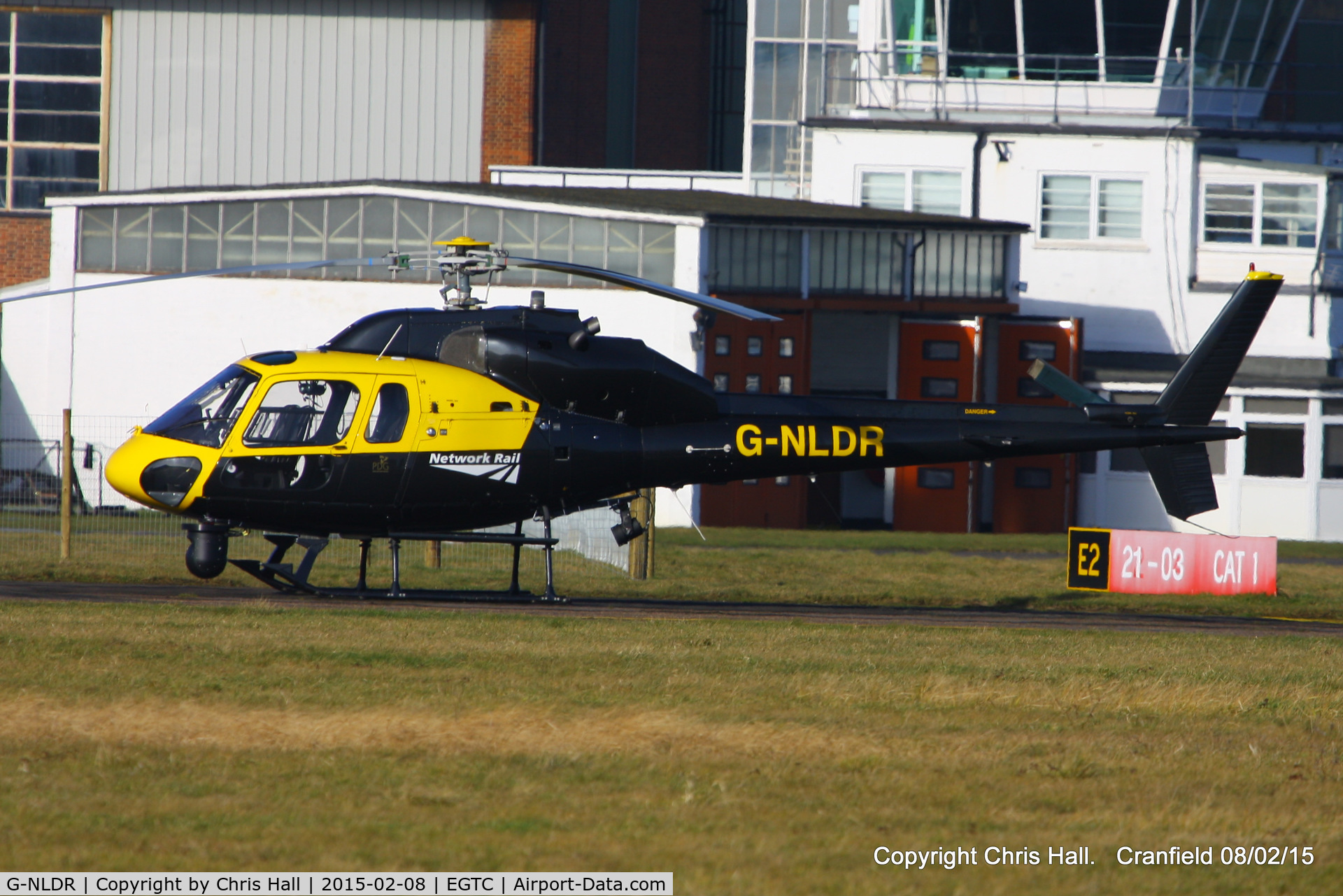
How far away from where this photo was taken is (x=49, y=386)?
103ft

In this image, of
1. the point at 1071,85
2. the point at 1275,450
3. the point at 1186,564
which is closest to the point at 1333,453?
the point at 1275,450

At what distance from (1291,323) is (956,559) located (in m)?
15.6

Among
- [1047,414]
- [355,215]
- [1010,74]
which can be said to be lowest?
[1047,414]

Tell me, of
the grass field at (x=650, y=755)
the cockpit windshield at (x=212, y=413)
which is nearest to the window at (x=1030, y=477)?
the grass field at (x=650, y=755)

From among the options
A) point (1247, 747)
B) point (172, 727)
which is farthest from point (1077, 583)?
point (172, 727)

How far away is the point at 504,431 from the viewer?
1595 centimetres

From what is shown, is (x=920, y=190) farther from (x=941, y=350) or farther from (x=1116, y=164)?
(x=941, y=350)

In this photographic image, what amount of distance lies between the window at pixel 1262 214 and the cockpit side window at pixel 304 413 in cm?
2670

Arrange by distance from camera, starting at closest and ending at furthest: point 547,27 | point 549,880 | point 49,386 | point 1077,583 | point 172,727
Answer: point 549,880 → point 172,727 → point 1077,583 → point 49,386 → point 547,27

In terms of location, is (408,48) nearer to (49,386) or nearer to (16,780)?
(49,386)

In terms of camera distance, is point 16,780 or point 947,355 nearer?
point 16,780

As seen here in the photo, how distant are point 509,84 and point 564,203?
44.2 feet

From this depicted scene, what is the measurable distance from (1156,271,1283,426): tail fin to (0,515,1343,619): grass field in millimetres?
3313

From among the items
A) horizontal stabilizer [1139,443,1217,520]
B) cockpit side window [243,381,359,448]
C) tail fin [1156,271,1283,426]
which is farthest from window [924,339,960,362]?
cockpit side window [243,381,359,448]
